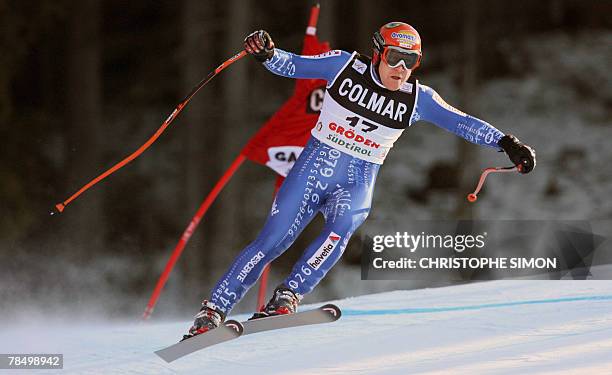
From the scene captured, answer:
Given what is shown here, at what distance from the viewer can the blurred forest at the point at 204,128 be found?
9.09 metres

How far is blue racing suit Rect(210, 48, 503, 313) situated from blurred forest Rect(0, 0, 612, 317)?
3.96 m

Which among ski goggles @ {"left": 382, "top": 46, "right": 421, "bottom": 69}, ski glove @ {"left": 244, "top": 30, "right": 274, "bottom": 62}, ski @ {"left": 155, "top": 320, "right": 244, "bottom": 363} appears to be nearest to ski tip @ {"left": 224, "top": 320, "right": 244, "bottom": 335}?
ski @ {"left": 155, "top": 320, "right": 244, "bottom": 363}

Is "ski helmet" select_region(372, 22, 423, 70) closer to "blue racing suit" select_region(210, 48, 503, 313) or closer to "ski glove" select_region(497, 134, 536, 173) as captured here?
"blue racing suit" select_region(210, 48, 503, 313)

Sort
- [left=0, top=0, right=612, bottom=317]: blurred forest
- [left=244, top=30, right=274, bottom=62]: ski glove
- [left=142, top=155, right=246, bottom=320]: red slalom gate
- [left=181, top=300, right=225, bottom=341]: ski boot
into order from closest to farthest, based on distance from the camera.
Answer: [left=244, top=30, right=274, bottom=62]: ski glove → [left=181, top=300, right=225, bottom=341]: ski boot → [left=142, top=155, right=246, bottom=320]: red slalom gate → [left=0, top=0, right=612, bottom=317]: blurred forest

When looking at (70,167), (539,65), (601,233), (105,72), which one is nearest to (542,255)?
(601,233)

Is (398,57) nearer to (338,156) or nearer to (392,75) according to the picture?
(392,75)

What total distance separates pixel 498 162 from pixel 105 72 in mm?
5442

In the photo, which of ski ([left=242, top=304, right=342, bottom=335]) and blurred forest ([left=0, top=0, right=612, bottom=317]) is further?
blurred forest ([left=0, top=0, right=612, bottom=317])

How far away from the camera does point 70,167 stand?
31.7 ft

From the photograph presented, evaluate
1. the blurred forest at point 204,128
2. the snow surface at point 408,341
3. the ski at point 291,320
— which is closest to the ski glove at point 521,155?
the snow surface at point 408,341

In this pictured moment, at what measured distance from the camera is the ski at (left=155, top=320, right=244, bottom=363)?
12.0ft

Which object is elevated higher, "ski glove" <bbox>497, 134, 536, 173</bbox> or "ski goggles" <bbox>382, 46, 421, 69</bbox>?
"ski goggles" <bbox>382, 46, 421, 69</bbox>

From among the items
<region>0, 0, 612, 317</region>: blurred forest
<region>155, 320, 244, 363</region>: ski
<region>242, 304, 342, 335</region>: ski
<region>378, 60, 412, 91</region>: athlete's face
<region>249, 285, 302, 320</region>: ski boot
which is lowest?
<region>155, 320, 244, 363</region>: ski

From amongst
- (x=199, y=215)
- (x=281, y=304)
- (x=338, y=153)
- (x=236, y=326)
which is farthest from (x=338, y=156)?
(x=199, y=215)
